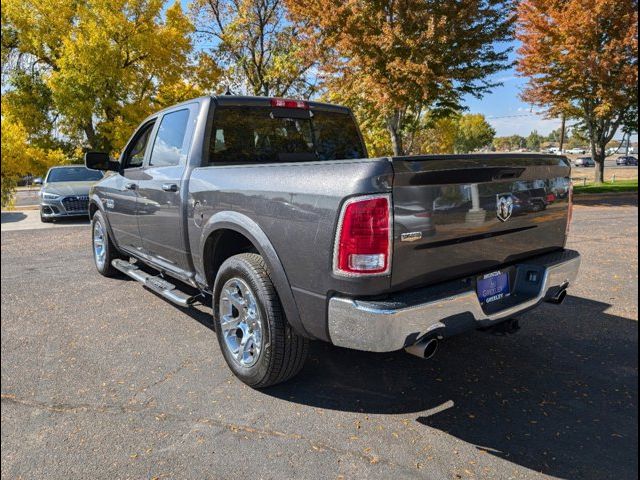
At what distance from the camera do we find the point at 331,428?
8.75 feet

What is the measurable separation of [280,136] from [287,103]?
303 millimetres

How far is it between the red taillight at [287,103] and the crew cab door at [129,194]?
1.40 m

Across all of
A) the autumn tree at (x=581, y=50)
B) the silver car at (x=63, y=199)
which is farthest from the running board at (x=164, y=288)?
the autumn tree at (x=581, y=50)

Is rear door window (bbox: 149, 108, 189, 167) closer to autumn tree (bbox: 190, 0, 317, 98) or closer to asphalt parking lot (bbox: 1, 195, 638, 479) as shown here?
asphalt parking lot (bbox: 1, 195, 638, 479)

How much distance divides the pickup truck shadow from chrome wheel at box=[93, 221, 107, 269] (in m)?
3.40

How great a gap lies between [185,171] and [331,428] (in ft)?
7.33

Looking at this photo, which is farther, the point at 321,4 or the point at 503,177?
the point at 321,4

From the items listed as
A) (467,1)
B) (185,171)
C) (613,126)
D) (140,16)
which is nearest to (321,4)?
(467,1)

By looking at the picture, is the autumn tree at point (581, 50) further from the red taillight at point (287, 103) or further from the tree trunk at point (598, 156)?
the red taillight at point (287, 103)

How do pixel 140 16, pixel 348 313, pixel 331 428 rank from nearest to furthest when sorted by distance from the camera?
pixel 348 313 → pixel 331 428 → pixel 140 16

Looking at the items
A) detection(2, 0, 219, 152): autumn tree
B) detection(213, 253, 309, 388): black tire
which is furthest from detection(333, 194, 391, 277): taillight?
detection(2, 0, 219, 152): autumn tree

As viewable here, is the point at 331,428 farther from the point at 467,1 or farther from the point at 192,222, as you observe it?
the point at 467,1

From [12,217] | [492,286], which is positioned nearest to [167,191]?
[492,286]

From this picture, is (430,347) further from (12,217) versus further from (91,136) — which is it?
(91,136)
